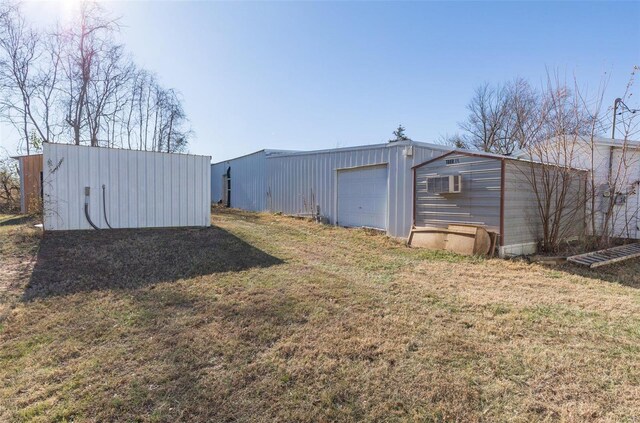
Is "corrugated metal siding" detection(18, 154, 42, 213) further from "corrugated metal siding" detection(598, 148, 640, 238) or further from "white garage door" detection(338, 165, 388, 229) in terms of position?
"corrugated metal siding" detection(598, 148, 640, 238)

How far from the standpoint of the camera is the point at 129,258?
18.2 ft

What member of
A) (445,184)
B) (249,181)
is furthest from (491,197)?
(249,181)

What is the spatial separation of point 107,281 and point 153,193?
4217mm

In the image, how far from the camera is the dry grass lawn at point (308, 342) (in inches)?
78.0

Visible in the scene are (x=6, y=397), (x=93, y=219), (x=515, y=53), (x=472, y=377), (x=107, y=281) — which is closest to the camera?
(x=6, y=397)

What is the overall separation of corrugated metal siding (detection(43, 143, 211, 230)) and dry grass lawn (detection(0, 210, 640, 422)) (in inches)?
86.1

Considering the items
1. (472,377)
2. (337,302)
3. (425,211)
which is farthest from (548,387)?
(425,211)

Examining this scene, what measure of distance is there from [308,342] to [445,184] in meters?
5.48

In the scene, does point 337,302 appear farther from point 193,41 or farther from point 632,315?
point 193,41

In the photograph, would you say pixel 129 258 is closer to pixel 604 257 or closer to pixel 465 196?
pixel 465 196

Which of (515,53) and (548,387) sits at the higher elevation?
(515,53)

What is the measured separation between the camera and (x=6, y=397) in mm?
2045

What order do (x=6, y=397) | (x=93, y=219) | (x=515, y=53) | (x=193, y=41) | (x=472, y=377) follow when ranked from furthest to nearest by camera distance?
(x=515, y=53) < (x=193, y=41) < (x=93, y=219) < (x=472, y=377) < (x=6, y=397)

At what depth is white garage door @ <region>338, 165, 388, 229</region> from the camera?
9.23m
